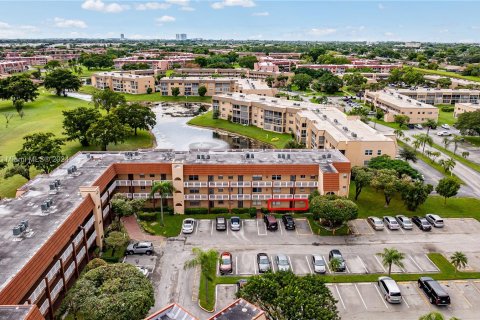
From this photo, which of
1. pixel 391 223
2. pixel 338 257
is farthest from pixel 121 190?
pixel 391 223

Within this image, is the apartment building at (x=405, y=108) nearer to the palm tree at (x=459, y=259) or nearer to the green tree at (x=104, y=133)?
the green tree at (x=104, y=133)

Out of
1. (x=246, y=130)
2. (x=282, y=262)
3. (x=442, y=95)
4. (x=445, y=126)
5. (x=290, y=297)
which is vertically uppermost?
(x=442, y=95)

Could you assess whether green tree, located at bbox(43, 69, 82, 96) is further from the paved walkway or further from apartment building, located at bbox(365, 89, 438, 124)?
apartment building, located at bbox(365, 89, 438, 124)

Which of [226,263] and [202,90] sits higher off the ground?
[202,90]

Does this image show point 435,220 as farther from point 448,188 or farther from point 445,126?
point 445,126

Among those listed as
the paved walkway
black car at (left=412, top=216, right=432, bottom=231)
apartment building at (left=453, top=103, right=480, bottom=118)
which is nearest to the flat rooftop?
the paved walkway

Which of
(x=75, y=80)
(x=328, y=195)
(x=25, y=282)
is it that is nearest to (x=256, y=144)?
(x=328, y=195)

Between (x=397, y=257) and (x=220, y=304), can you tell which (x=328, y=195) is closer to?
(x=397, y=257)
